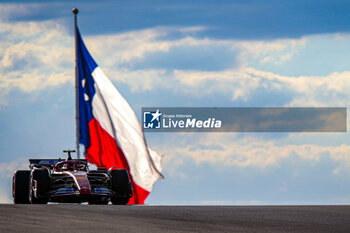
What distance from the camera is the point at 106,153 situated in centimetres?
2583

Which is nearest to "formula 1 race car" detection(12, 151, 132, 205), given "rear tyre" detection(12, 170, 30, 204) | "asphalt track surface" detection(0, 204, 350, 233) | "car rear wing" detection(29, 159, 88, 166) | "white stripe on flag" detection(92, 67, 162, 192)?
"rear tyre" detection(12, 170, 30, 204)

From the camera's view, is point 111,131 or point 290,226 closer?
point 290,226

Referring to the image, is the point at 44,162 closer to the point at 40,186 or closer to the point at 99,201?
the point at 40,186

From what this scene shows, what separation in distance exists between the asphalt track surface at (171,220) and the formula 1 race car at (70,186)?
4410 mm

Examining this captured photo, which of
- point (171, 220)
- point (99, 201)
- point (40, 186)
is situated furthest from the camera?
point (99, 201)

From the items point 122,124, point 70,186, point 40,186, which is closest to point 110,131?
point 122,124

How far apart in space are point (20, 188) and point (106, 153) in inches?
179

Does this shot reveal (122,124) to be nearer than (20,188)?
No

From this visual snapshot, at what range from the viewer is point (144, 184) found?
25.0m

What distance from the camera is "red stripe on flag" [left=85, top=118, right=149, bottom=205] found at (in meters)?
25.2

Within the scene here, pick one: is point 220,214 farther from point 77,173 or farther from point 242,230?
point 77,173

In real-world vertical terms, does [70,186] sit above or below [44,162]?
below

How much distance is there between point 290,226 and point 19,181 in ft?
34.3

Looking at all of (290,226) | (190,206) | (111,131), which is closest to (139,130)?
(111,131)
